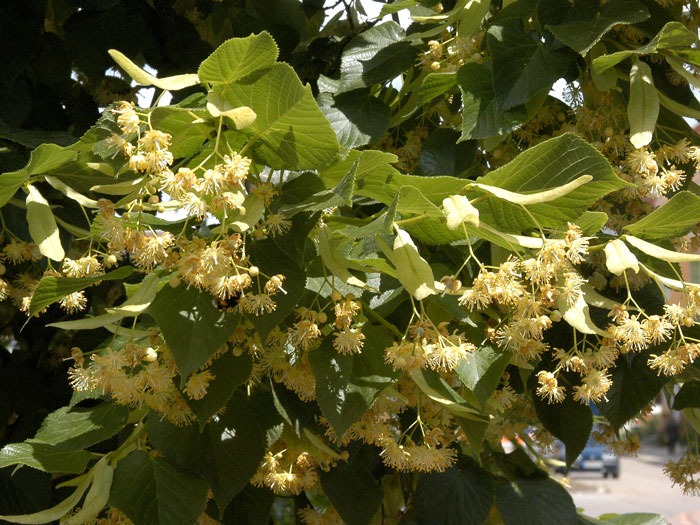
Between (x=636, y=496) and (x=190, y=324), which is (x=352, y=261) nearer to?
(x=190, y=324)

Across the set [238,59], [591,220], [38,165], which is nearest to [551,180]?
[591,220]

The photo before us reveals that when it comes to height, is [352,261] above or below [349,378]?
above

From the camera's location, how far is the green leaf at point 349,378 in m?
0.80

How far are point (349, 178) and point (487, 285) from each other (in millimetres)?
172

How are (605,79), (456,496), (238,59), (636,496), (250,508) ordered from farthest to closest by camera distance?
(636,496), (456,496), (250,508), (605,79), (238,59)

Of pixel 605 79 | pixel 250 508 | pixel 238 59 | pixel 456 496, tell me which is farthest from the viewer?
pixel 456 496

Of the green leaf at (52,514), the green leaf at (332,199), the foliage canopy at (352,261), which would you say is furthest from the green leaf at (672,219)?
the green leaf at (52,514)

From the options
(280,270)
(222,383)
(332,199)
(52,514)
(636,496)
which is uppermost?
(332,199)

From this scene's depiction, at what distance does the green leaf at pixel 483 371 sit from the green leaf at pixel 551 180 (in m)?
0.18

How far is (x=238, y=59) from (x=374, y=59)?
41 cm

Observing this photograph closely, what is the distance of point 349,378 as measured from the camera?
2.69 feet

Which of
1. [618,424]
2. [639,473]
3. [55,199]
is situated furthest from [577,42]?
[639,473]

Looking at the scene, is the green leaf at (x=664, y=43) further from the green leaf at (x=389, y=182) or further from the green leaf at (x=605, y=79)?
the green leaf at (x=389, y=182)

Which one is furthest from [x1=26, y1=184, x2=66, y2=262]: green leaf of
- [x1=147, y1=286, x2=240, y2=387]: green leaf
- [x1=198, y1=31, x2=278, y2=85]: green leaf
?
[x1=198, y1=31, x2=278, y2=85]: green leaf
